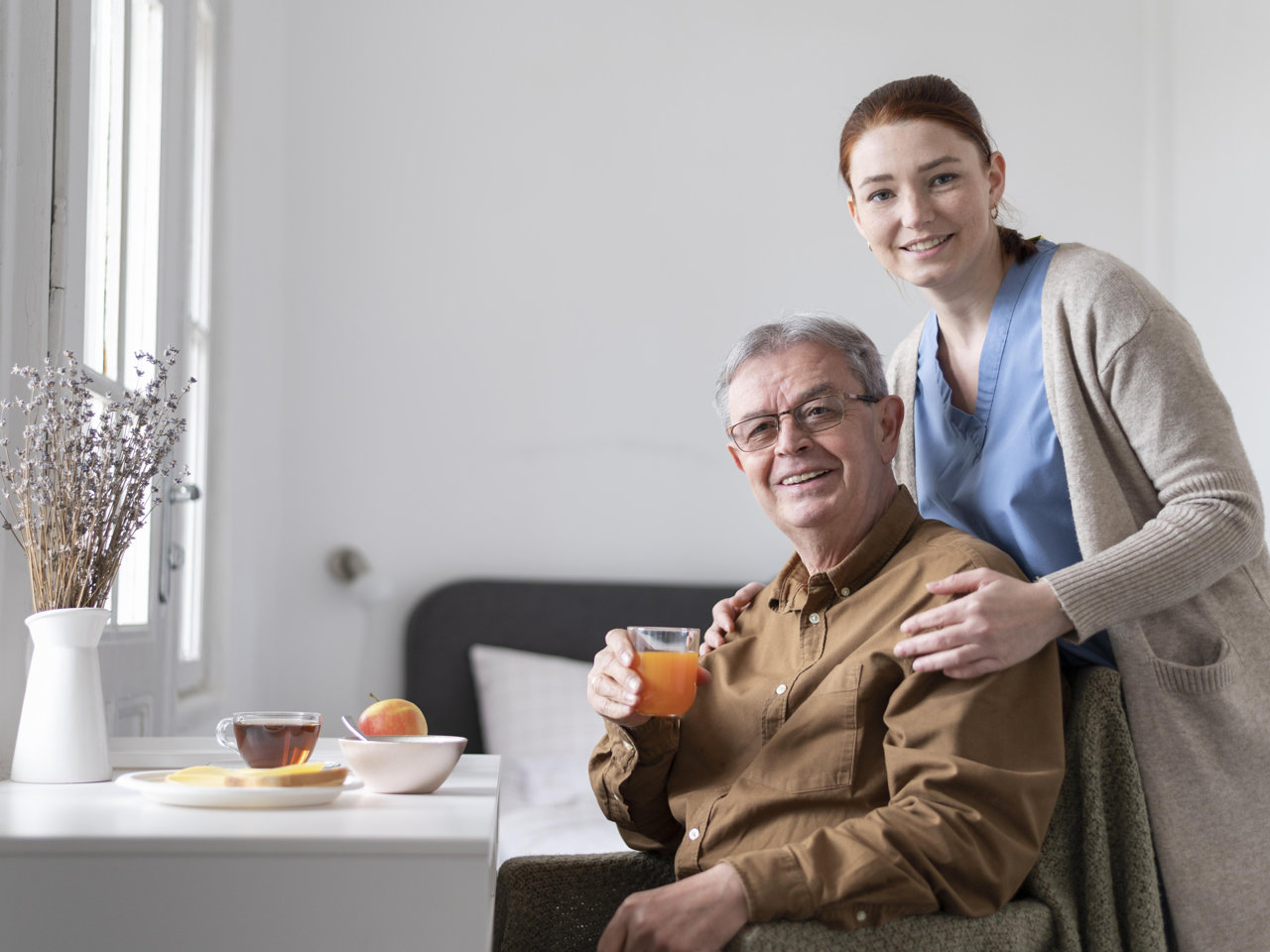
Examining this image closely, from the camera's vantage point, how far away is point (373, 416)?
3.55 meters

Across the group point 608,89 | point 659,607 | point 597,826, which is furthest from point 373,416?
point 597,826

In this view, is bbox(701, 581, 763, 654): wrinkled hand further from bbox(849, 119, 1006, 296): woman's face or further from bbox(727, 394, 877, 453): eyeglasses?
bbox(849, 119, 1006, 296): woman's face

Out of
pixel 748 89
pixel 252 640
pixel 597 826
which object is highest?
pixel 748 89

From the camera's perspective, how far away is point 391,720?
1414 mm

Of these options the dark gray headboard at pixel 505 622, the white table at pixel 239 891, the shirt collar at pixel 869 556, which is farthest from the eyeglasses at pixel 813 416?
the dark gray headboard at pixel 505 622

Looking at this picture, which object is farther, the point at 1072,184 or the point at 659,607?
the point at 1072,184

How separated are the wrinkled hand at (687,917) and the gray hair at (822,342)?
0.70m

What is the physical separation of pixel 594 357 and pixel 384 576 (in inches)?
35.7

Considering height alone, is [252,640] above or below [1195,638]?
below

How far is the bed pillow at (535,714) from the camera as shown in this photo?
3.09 meters

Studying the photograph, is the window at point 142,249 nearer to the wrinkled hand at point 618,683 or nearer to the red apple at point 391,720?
the red apple at point 391,720

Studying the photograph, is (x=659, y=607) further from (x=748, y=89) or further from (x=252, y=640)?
(x=748, y=89)

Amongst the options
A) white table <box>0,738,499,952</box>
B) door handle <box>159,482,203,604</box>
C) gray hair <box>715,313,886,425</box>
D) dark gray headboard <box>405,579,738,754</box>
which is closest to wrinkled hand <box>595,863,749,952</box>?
white table <box>0,738,499,952</box>

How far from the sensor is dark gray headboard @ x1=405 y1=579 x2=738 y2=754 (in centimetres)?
340
